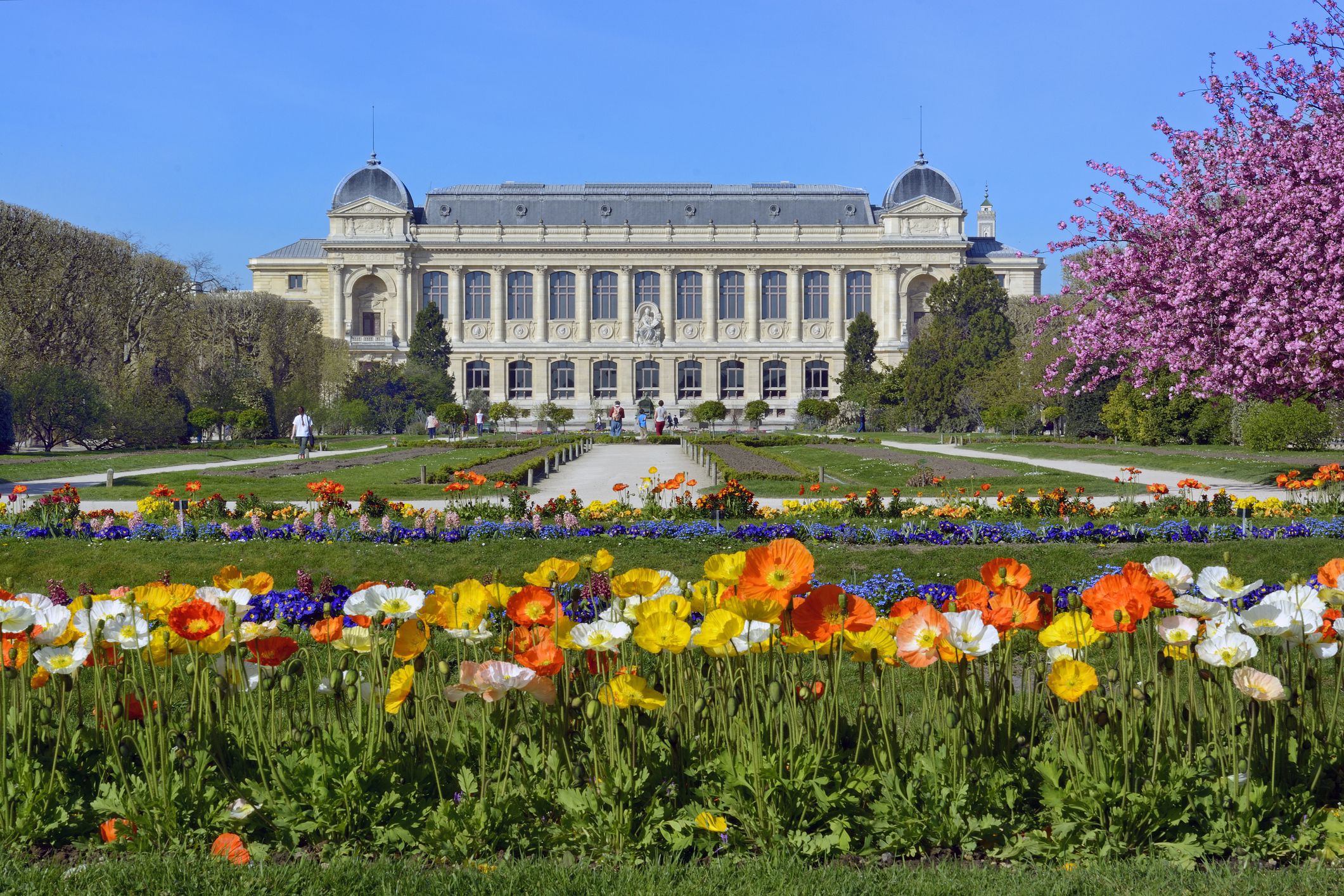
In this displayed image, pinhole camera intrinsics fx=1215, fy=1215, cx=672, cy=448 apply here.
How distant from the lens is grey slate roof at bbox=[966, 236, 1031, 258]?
78562 mm

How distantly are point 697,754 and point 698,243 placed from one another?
71.2 metres

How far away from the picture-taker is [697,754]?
372cm

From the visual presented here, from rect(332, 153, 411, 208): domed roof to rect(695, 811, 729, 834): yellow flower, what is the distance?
7418 cm

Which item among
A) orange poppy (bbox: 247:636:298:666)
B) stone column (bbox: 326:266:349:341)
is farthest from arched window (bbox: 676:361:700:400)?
orange poppy (bbox: 247:636:298:666)

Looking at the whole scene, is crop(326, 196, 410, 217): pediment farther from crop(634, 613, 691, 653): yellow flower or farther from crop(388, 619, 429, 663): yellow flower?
crop(634, 613, 691, 653): yellow flower

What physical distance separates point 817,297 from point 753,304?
414 centimetres

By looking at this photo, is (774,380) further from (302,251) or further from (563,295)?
(302,251)

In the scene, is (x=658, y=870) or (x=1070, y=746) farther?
(x=1070, y=746)

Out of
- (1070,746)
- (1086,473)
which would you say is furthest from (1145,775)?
(1086,473)

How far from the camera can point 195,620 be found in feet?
10.6

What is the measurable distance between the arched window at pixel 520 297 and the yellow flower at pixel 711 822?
72343mm

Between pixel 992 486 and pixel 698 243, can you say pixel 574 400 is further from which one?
pixel 992 486

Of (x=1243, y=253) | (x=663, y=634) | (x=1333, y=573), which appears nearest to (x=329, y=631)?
(x=663, y=634)

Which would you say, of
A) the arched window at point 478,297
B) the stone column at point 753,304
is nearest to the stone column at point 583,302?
the arched window at point 478,297
